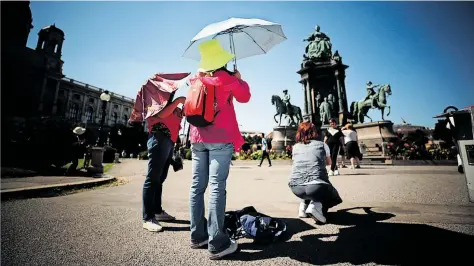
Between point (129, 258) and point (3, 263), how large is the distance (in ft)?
3.27

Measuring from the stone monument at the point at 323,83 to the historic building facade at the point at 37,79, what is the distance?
4113 centimetres

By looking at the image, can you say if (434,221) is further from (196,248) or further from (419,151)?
(419,151)

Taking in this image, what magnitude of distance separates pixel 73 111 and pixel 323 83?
63606mm

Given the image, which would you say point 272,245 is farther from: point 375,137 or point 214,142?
point 375,137

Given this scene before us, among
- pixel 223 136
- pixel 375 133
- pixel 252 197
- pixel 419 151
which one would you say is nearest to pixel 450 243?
pixel 223 136

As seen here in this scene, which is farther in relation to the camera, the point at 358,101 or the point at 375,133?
the point at 358,101

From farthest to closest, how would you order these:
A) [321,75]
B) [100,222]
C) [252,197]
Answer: [321,75] → [252,197] → [100,222]

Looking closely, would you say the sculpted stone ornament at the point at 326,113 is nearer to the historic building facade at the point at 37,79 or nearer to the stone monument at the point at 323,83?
the stone monument at the point at 323,83

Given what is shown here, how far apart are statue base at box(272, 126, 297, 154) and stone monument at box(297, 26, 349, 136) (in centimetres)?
273

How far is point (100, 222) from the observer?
2.80m

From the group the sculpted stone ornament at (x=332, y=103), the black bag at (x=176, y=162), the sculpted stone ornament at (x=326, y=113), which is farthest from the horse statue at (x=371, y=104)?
the black bag at (x=176, y=162)

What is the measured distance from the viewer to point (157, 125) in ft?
9.22

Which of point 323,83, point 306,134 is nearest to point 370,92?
point 323,83

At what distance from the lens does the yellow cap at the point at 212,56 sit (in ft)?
6.60
